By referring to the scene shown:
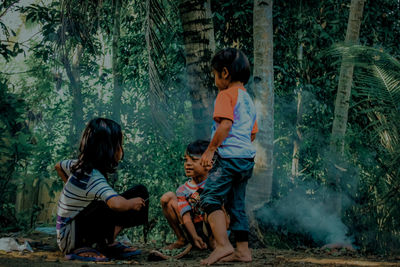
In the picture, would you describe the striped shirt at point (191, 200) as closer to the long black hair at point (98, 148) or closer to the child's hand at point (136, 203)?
the child's hand at point (136, 203)

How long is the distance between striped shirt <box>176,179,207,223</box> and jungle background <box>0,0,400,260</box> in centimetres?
116

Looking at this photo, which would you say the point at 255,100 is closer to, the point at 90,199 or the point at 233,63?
the point at 233,63

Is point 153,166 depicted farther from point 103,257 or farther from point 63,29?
point 103,257

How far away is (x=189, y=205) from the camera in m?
3.65

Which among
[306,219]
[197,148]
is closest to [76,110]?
[197,148]

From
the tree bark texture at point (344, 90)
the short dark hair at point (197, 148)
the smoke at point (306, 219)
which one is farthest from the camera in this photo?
the tree bark texture at point (344, 90)

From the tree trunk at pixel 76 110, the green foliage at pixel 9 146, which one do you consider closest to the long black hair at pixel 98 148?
the green foliage at pixel 9 146

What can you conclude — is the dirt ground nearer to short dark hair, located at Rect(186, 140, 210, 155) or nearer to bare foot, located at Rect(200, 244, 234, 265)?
bare foot, located at Rect(200, 244, 234, 265)

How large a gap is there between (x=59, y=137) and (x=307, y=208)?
14.4 ft

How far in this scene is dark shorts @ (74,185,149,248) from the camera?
3043 mm

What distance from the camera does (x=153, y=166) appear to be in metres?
6.75

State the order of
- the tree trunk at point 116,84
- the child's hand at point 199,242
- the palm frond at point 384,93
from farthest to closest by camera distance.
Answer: the tree trunk at point 116,84
the palm frond at point 384,93
the child's hand at point 199,242

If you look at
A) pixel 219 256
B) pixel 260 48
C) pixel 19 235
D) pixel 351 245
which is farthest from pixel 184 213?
pixel 260 48

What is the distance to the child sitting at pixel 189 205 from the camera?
3.61m
